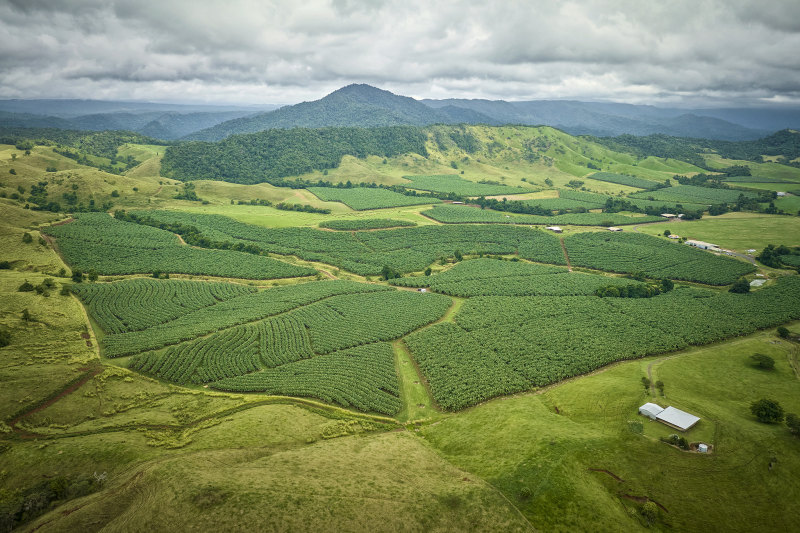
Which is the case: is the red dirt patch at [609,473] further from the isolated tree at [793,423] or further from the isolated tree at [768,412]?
the isolated tree at [793,423]

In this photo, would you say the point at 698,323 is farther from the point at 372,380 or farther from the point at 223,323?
the point at 223,323

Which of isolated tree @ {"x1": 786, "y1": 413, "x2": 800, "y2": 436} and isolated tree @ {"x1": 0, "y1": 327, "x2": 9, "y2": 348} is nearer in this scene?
isolated tree @ {"x1": 786, "y1": 413, "x2": 800, "y2": 436}

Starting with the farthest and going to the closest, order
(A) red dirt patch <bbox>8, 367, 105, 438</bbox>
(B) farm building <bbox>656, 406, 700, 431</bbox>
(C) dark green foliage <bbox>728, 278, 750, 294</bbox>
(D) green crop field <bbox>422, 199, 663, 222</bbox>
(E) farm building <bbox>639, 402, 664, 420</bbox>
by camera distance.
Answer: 1. (D) green crop field <bbox>422, 199, 663, 222</bbox>
2. (C) dark green foliage <bbox>728, 278, 750, 294</bbox>
3. (E) farm building <bbox>639, 402, 664, 420</bbox>
4. (B) farm building <bbox>656, 406, 700, 431</bbox>
5. (A) red dirt patch <bbox>8, 367, 105, 438</bbox>

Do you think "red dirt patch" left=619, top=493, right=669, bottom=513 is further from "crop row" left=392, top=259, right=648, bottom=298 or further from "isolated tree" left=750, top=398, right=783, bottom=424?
"crop row" left=392, top=259, right=648, bottom=298

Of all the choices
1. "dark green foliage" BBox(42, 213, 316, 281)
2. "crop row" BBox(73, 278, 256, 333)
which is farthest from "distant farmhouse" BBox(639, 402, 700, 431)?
"dark green foliage" BBox(42, 213, 316, 281)

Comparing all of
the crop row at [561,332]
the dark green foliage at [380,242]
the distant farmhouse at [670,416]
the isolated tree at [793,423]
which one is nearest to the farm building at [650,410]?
the distant farmhouse at [670,416]

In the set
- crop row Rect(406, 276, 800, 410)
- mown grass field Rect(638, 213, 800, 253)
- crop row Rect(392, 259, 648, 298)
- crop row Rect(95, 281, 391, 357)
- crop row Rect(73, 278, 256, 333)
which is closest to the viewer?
crop row Rect(406, 276, 800, 410)

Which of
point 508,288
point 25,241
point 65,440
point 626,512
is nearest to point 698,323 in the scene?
point 508,288
